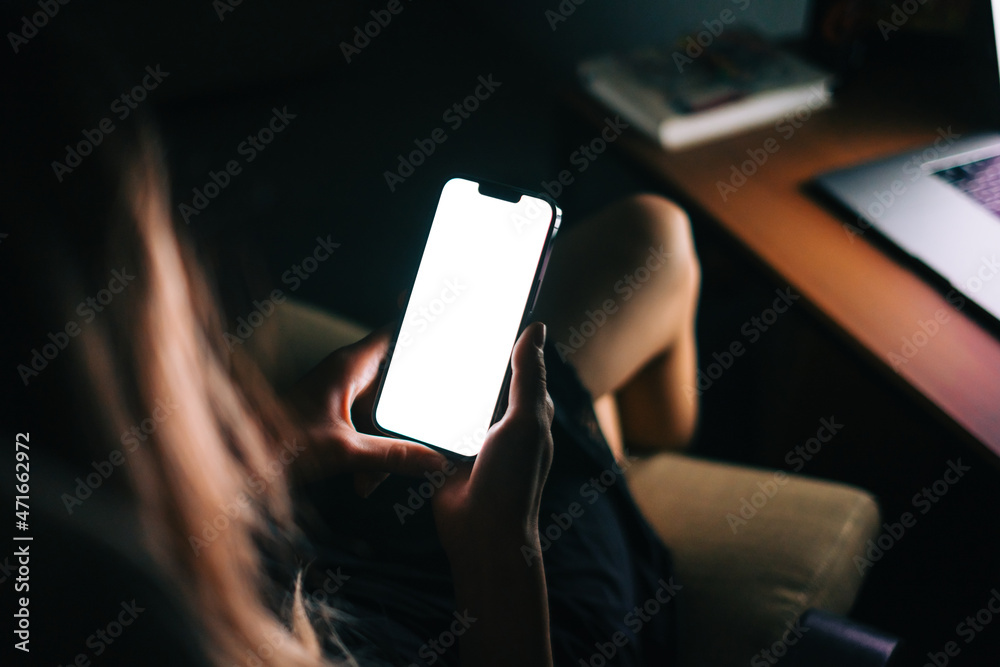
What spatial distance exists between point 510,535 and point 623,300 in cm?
38

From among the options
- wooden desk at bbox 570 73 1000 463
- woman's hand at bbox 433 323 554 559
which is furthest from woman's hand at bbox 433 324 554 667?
wooden desk at bbox 570 73 1000 463

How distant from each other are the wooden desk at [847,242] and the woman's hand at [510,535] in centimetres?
37

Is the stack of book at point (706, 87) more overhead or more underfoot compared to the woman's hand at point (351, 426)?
more overhead

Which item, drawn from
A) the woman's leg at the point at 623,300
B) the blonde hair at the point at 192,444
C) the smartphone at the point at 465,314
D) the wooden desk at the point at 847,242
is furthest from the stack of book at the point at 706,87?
the blonde hair at the point at 192,444

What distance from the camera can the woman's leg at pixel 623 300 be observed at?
84 cm

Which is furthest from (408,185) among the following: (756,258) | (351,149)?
(756,258)

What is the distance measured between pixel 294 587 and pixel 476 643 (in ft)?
0.60

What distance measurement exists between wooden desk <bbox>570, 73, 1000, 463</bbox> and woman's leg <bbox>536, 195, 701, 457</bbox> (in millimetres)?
74

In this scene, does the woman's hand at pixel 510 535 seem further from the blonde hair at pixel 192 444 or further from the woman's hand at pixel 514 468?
the blonde hair at pixel 192 444

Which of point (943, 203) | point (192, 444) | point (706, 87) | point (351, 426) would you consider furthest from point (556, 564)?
point (706, 87)

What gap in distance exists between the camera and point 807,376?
3.92 feet

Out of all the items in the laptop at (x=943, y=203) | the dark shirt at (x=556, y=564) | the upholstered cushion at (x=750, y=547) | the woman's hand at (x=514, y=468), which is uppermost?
the laptop at (x=943, y=203)

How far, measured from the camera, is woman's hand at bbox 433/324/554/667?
0.56 meters

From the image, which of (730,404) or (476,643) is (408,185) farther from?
(476,643)
